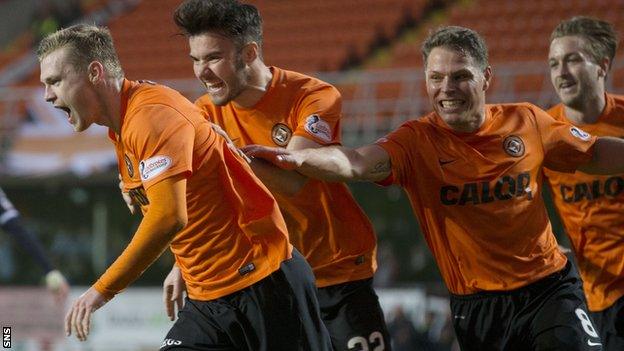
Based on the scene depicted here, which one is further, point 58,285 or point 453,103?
point 58,285

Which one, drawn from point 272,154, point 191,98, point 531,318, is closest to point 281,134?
point 272,154

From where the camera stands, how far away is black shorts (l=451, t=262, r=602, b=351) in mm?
4676

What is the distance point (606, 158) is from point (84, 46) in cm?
241

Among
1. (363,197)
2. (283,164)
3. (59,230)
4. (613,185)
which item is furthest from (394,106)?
(283,164)

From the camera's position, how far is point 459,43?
4957 mm

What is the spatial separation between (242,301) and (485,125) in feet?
4.78

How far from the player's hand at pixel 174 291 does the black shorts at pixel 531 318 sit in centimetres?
126

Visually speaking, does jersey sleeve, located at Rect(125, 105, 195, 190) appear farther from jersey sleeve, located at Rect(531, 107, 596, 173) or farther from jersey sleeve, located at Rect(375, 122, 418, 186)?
jersey sleeve, located at Rect(531, 107, 596, 173)

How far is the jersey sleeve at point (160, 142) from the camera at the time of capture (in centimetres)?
405

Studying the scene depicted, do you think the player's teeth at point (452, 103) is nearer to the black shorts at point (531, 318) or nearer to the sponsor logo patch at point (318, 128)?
the sponsor logo patch at point (318, 128)

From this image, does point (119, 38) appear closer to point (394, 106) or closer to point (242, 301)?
point (394, 106)

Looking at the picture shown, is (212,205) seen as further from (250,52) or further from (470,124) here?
(470,124)

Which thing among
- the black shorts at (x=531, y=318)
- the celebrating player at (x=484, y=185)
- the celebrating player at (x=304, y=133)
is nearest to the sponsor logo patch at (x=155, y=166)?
the celebrating player at (x=484, y=185)

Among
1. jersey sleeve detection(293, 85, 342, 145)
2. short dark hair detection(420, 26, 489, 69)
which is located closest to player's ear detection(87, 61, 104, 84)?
jersey sleeve detection(293, 85, 342, 145)
